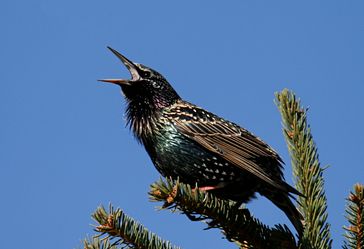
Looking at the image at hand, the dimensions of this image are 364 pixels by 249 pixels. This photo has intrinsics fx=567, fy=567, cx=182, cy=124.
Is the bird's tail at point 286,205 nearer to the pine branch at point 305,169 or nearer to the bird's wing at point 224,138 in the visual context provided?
the bird's wing at point 224,138

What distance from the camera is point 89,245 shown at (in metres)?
2.96

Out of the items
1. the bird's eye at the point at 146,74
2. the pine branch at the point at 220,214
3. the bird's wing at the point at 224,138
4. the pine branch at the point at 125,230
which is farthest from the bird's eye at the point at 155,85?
the pine branch at the point at 125,230

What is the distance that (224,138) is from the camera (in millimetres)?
5496

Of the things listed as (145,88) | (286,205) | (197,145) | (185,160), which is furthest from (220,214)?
(145,88)

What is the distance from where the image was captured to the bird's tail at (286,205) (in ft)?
13.5

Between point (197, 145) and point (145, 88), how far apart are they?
0.96 m

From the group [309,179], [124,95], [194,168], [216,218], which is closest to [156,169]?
[194,168]

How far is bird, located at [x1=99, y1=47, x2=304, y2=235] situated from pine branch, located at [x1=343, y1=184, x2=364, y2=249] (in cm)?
126

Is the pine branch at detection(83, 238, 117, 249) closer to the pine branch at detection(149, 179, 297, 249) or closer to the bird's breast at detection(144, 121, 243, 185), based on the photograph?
the pine branch at detection(149, 179, 297, 249)

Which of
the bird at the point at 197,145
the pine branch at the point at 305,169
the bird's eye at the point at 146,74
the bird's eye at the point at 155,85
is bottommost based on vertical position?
the pine branch at the point at 305,169

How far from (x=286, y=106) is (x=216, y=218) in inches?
33.4

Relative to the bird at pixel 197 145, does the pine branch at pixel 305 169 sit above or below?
below

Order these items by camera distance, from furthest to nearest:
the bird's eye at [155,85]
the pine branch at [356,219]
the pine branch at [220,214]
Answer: the bird's eye at [155,85] < the pine branch at [220,214] < the pine branch at [356,219]

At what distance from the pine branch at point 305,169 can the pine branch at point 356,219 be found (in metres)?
0.13
